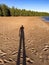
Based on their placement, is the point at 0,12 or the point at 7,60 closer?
the point at 7,60

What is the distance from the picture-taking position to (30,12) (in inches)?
5743

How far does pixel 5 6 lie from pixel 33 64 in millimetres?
108612

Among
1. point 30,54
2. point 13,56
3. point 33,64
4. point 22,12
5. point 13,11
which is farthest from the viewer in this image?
point 22,12

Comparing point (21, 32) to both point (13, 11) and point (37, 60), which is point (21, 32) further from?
point (13, 11)

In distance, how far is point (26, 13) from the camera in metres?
143

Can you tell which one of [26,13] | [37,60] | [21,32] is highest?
[21,32]

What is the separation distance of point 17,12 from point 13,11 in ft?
23.3

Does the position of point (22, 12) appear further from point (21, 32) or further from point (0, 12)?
point (21, 32)

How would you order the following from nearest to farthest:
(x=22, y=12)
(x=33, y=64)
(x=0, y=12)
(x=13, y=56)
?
(x=33, y=64), (x=13, y=56), (x=0, y=12), (x=22, y=12)

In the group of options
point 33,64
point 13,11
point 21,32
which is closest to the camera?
point 21,32

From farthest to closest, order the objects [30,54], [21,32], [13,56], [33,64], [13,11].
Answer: [13,11]
[30,54]
[13,56]
[33,64]
[21,32]

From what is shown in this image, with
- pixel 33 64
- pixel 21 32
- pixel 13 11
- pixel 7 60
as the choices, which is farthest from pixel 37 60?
pixel 13 11

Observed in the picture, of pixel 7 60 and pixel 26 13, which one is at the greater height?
pixel 7 60

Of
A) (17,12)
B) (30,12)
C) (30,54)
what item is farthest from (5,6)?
(30,54)
